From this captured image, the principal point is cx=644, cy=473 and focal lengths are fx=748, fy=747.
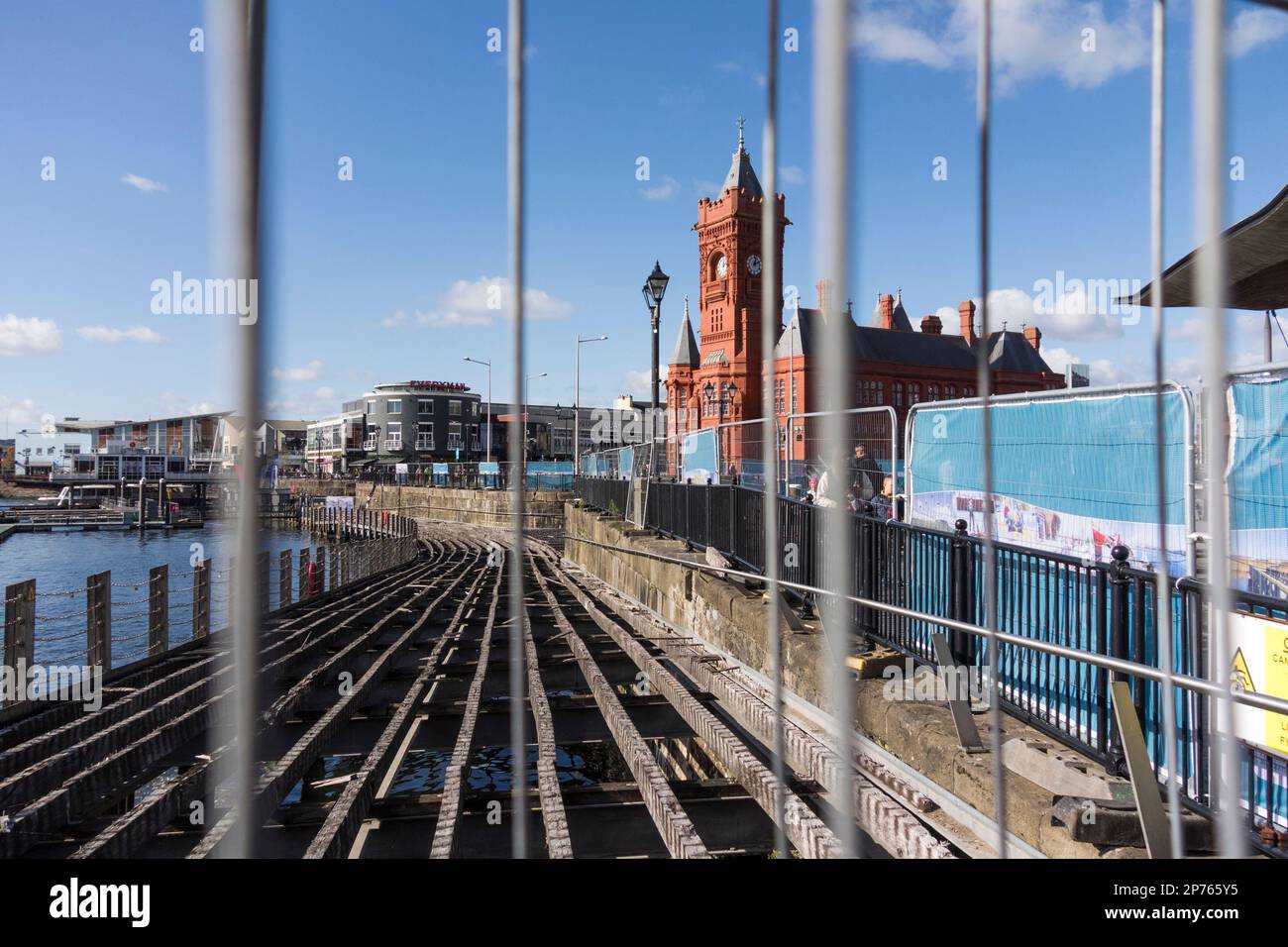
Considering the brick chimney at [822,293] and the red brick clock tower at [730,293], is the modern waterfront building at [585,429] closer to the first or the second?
the red brick clock tower at [730,293]

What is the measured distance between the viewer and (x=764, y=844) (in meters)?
3.31

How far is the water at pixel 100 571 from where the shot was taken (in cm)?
2030

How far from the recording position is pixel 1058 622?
3.86 metres

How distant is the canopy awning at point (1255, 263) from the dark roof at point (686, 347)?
5243cm

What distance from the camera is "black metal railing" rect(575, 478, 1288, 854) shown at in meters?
2.96

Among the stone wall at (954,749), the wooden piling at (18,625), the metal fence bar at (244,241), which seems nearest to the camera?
the metal fence bar at (244,241)

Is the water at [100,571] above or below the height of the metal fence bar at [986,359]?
below

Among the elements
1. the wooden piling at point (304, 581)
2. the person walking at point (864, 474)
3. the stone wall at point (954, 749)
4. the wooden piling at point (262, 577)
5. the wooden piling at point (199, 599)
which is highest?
the person walking at point (864, 474)

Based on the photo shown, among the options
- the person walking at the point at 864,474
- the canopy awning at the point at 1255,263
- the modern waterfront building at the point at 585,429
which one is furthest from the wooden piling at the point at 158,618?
the modern waterfront building at the point at 585,429

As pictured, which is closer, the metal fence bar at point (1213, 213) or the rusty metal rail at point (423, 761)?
the metal fence bar at point (1213, 213)

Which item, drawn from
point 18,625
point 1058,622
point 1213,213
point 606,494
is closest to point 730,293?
point 606,494

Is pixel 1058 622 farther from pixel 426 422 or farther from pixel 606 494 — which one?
pixel 426 422
